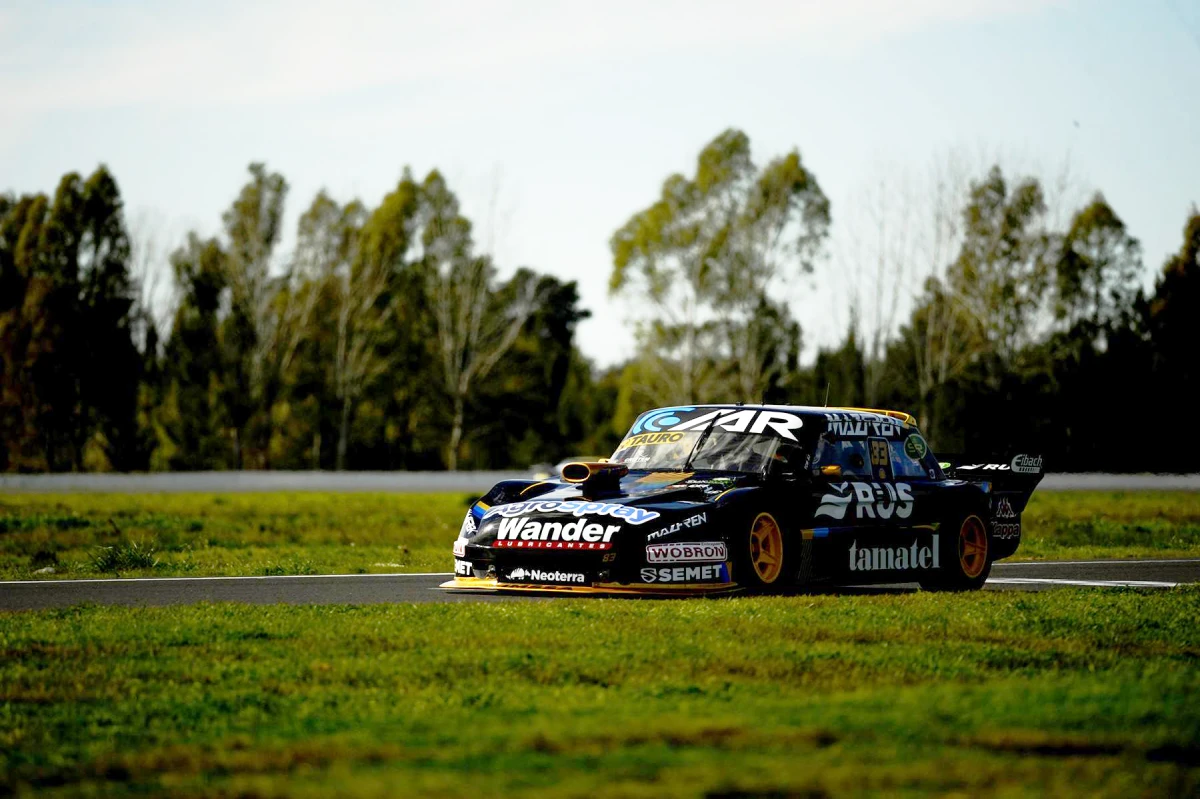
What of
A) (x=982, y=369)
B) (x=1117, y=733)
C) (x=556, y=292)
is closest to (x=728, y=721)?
(x=1117, y=733)

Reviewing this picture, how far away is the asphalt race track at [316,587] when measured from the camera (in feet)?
39.5

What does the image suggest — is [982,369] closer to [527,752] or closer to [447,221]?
[447,221]

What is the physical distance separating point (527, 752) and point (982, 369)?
56.5 meters

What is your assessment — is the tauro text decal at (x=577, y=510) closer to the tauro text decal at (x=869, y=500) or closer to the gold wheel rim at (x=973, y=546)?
the tauro text decal at (x=869, y=500)

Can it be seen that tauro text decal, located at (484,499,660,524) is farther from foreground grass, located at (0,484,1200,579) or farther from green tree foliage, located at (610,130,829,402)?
green tree foliage, located at (610,130,829,402)

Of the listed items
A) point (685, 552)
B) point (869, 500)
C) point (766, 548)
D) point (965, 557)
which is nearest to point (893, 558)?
point (869, 500)

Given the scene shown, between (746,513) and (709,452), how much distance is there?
121 centimetres

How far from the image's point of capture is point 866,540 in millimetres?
12805

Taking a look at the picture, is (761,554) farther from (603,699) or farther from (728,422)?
(603,699)

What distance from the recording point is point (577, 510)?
11.7m

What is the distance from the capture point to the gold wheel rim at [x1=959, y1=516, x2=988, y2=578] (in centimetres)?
1363

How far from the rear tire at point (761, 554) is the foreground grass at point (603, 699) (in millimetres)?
590

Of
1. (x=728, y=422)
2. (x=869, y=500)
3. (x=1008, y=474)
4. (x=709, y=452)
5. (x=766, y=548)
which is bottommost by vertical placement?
(x=766, y=548)

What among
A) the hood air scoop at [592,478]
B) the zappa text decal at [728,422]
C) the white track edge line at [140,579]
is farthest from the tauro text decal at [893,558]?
the white track edge line at [140,579]
